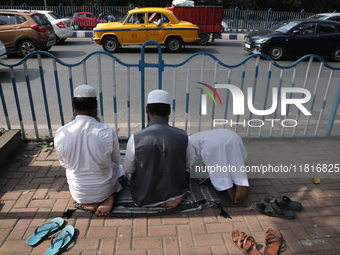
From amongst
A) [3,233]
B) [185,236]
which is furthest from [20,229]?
[185,236]

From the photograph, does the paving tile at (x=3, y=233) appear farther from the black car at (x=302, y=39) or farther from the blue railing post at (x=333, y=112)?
the black car at (x=302, y=39)

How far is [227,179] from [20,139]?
2954mm

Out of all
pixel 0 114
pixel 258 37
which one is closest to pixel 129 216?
pixel 0 114

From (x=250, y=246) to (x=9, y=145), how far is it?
10.4 ft

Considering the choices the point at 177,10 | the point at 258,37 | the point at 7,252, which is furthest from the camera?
the point at 177,10

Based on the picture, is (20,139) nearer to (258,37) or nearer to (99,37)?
(99,37)

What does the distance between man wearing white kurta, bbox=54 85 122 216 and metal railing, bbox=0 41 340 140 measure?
131cm

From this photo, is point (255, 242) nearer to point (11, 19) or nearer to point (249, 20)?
point (11, 19)

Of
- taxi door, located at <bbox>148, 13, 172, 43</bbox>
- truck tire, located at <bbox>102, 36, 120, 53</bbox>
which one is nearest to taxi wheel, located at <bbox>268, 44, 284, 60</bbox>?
taxi door, located at <bbox>148, 13, 172, 43</bbox>

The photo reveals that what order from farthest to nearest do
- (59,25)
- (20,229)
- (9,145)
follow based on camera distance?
(59,25) → (9,145) → (20,229)

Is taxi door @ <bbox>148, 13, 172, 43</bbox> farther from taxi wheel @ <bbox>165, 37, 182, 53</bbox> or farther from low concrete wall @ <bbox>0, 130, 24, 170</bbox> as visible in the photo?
low concrete wall @ <bbox>0, 130, 24, 170</bbox>

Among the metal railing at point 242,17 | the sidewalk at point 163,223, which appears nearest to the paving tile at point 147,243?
the sidewalk at point 163,223

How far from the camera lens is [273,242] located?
2414 mm

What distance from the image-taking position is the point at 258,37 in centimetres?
1118
